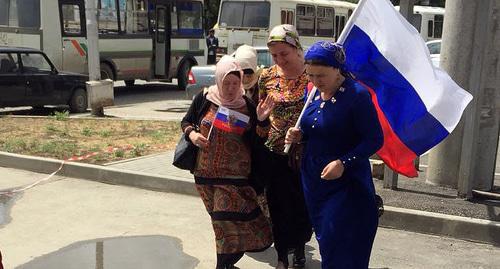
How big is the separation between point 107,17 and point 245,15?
526 cm

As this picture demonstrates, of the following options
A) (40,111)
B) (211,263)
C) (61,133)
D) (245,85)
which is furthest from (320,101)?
(40,111)

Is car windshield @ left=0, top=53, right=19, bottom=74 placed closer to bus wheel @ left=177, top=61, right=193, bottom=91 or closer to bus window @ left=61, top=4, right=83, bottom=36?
bus window @ left=61, top=4, right=83, bottom=36

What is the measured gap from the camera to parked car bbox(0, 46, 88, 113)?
12.4 metres

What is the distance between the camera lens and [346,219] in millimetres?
3238

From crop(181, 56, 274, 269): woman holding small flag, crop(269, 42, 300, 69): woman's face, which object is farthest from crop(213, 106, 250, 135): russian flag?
crop(269, 42, 300, 69): woman's face

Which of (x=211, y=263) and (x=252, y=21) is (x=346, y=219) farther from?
(x=252, y=21)

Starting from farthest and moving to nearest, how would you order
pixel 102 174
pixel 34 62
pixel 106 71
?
pixel 106 71 < pixel 34 62 < pixel 102 174

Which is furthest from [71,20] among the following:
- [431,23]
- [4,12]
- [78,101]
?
[431,23]

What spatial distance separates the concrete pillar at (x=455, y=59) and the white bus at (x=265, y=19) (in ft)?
43.7

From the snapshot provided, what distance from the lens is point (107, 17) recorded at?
16.6 metres

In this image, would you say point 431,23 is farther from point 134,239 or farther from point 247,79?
point 247,79

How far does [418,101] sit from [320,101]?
0.73m

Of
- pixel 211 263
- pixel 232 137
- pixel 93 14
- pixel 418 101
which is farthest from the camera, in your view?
pixel 93 14

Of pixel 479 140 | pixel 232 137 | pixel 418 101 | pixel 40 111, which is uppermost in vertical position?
pixel 418 101
